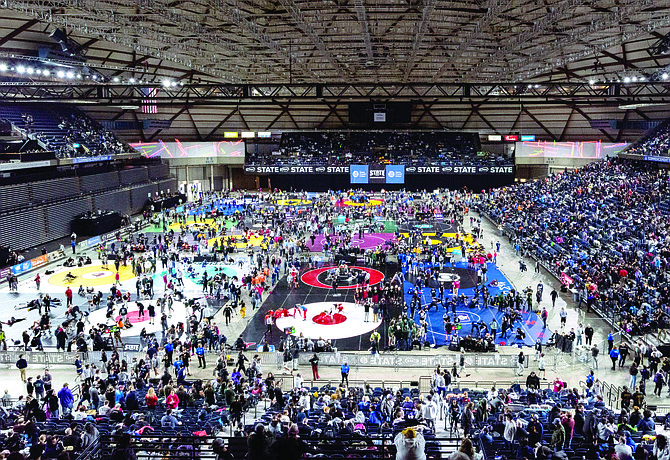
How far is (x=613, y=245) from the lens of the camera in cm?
3428

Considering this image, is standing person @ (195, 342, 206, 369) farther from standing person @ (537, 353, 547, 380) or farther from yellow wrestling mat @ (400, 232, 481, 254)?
yellow wrestling mat @ (400, 232, 481, 254)

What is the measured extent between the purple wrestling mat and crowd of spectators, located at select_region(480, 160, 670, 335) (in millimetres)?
10610

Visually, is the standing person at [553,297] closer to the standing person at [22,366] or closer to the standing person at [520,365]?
the standing person at [520,365]

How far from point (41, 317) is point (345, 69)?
2957 cm

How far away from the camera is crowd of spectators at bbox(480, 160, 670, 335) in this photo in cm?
2553

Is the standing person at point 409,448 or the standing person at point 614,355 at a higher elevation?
the standing person at point 409,448

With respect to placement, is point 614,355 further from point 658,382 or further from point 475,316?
point 475,316

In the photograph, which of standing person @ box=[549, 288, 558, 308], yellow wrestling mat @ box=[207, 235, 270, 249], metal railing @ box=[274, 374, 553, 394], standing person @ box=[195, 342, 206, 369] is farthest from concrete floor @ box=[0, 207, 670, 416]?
yellow wrestling mat @ box=[207, 235, 270, 249]

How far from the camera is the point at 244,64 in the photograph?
4303cm

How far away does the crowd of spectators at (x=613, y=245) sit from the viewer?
2553 centimetres

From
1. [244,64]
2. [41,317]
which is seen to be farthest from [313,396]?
[244,64]

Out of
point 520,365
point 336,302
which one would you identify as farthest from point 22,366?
point 520,365

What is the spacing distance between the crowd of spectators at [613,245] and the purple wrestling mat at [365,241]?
10.6 m

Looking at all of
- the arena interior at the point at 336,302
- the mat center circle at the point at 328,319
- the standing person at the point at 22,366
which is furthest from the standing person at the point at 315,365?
the standing person at the point at 22,366
